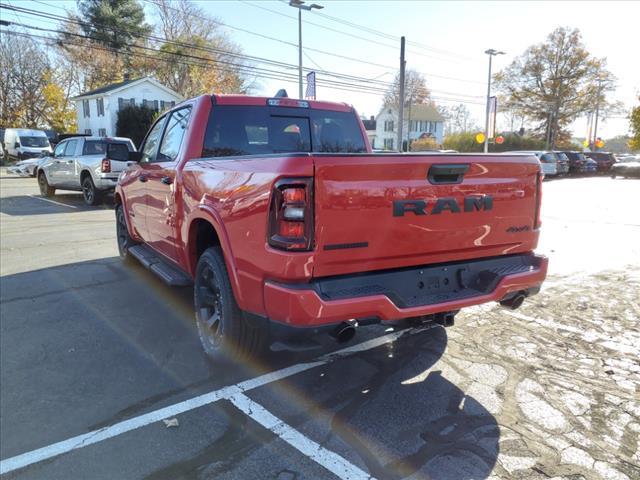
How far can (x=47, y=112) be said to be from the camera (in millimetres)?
47469

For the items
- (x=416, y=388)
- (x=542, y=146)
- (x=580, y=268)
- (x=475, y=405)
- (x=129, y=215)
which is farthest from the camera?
(x=542, y=146)

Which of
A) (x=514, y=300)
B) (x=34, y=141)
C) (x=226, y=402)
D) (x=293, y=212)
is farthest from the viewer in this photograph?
(x=34, y=141)

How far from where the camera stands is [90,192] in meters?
13.7

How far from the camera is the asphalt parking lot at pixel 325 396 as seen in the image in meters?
2.53

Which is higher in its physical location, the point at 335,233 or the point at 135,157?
the point at 135,157

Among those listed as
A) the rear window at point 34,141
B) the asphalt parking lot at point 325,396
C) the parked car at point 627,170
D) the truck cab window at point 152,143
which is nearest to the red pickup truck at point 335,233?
the asphalt parking lot at point 325,396

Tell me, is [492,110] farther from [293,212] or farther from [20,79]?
[20,79]

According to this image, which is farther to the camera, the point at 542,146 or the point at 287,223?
the point at 542,146

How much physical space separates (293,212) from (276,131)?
2.14m

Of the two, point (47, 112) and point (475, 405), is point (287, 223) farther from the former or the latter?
point (47, 112)

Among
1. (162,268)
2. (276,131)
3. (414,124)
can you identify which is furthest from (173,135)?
(414,124)

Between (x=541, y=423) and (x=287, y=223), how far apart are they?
205 centimetres

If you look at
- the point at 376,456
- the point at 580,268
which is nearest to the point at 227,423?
the point at 376,456

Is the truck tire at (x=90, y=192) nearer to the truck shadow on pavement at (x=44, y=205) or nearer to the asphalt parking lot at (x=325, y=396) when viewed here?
the truck shadow on pavement at (x=44, y=205)
